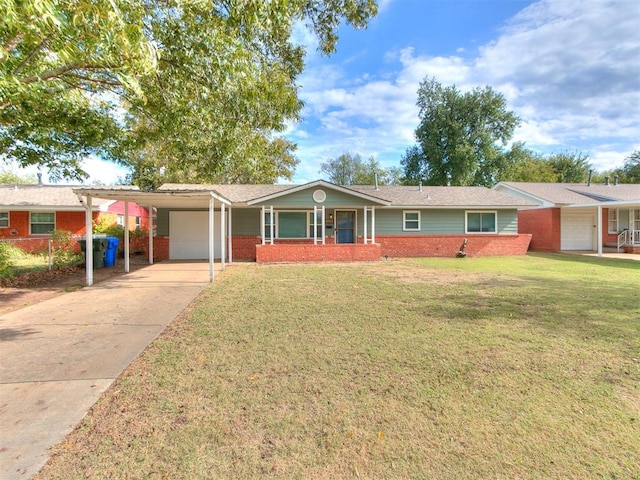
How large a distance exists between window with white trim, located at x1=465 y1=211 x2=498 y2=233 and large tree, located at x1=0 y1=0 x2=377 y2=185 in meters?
12.4

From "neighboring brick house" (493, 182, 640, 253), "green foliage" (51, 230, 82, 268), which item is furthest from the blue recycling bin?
"neighboring brick house" (493, 182, 640, 253)

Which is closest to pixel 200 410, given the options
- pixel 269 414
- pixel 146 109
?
pixel 269 414

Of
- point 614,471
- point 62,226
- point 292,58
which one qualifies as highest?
point 292,58

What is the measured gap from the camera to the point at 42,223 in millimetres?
18906

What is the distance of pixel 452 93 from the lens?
118ft

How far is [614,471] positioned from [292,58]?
8750 millimetres

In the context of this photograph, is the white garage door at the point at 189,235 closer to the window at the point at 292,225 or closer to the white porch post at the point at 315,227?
the window at the point at 292,225

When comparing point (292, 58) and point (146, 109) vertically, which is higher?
point (292, 58)

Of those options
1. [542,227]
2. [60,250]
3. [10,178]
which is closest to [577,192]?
[542,227]

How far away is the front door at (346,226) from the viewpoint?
17.6 meters

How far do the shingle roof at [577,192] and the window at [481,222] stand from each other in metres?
3.60

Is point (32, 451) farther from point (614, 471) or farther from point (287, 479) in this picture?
point (614, 471)

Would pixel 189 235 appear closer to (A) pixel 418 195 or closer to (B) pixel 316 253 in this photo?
(B) pixel 316 253

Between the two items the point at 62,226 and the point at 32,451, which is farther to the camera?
the point at 62,226
